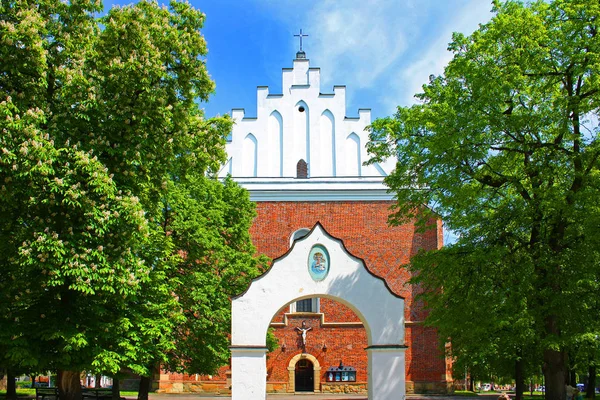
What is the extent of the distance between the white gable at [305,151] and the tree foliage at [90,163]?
14.4 metres

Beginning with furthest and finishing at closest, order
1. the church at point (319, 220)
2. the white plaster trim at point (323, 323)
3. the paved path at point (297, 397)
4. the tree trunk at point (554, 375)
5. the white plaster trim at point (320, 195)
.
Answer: the white plaster trim at point (320, 195)
the white plaster trim at point (323, 323)
the church at point (319, 220)
the paved path at point (297, 397)
the tree trunk at point (554, 375)

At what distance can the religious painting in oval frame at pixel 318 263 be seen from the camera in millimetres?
15977

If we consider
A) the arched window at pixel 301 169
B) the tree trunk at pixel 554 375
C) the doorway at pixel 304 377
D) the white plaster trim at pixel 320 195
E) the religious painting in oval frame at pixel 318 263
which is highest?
the arched window at pixel 301 169

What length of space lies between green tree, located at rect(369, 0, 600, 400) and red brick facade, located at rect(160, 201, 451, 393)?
10.7 metres

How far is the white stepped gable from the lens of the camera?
2897 cm

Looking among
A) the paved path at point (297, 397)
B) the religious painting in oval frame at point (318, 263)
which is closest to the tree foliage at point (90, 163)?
the religious painting in oval frame at point (318, 263)

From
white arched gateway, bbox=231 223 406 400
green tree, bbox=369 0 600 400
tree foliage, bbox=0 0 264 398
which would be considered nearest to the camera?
tree foliage, bbox=0 0 264 398

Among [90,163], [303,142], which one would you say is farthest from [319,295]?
[303,142]

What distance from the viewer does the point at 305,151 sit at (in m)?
29.2

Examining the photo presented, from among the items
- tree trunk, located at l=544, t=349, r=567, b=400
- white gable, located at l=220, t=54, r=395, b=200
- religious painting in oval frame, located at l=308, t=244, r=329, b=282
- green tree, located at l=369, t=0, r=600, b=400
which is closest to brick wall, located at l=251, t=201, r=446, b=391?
white gable, located at l=220, t=54, r=395, b=200

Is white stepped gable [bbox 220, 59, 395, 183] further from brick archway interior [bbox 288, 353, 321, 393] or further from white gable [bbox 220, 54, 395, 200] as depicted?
brick archway interior [bbox 288, 353, 321, 393]

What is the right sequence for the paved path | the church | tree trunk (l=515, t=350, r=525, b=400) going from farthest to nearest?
the church < the paved path < tree trunk (l=515, t=350, r=525, b=400)

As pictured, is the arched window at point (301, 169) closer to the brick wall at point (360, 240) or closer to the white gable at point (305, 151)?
the white gable at point (305, 151)

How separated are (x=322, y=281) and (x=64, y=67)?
8.17 metres
